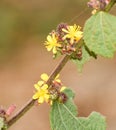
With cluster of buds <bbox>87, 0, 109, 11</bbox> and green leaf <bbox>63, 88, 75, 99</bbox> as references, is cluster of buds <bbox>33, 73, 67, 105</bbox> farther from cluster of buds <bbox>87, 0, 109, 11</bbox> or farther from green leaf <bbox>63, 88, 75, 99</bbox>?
cluster of buds <bbox>87, 0, 109, 11</bbox>

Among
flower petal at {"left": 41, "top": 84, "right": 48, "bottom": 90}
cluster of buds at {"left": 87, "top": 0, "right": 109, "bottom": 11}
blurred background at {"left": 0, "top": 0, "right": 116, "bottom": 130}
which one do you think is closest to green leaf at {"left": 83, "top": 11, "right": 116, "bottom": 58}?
cluster of buds at {"left": 87, "top": 0, "right": 109, "bottom": 11}

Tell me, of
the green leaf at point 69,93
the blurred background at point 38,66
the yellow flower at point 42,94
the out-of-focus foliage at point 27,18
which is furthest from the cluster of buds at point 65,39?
the out-of-focus foliage at point 27,18

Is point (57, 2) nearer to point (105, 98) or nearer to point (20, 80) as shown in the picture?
point (20, 80)

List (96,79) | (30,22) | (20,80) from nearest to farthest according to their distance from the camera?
→ (96,79) → (20,80) → (30,22)

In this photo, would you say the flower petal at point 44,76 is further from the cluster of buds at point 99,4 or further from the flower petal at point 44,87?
the cluster of buds at point 99,4

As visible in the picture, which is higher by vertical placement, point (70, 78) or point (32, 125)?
point (70, 78)

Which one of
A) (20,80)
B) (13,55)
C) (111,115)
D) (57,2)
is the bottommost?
(111,115)

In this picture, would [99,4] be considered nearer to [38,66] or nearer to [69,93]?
[69,93]

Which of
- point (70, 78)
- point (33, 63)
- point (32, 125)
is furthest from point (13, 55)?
point (32, 125)
